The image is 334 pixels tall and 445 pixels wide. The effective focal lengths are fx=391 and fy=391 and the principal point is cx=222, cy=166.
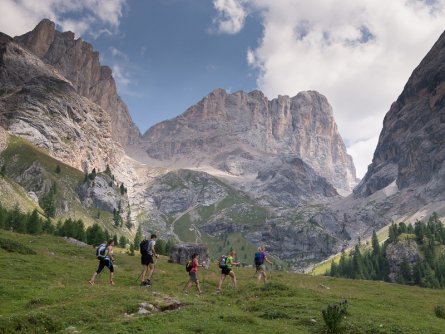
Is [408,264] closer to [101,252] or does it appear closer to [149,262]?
[149,262]

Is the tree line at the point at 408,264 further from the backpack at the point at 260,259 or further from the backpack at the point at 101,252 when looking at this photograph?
the backpack at the point at 101,252

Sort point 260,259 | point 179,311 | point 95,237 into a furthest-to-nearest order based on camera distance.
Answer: point 95,237
point 260,259
point 179,311

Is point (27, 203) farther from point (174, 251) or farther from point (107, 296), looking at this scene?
point (107, 296)

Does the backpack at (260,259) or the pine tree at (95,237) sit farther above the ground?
the pine tree at (95,237)

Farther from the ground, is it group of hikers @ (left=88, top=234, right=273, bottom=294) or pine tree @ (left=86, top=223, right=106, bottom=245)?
pine tree @ (left=86, top=223, right=106, bottom=245)

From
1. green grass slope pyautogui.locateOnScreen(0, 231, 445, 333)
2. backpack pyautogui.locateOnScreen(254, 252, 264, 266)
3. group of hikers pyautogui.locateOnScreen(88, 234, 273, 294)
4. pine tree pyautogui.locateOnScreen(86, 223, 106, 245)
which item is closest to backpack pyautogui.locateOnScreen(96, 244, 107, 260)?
group of hikers pyautogui.locateOnScreen(88, 234, 273, 294)

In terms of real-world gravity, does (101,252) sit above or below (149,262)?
above

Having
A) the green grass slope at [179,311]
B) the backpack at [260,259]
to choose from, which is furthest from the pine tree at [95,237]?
the backpack at [260,259]

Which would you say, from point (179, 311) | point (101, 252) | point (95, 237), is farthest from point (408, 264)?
point (179, 311)

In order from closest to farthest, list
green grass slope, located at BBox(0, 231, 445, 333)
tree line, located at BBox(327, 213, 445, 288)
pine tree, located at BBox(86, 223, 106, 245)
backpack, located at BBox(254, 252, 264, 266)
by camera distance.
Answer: green grass slope, located at BBox(0, 231, 445, 333)
backpack, located at BBox(254, 252, 264, 266)
pine tree, located at BBox(86, 223, 106, 245)
tree line, located at BBox(327, 213, 445, 288)

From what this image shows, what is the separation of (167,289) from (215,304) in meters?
8.79

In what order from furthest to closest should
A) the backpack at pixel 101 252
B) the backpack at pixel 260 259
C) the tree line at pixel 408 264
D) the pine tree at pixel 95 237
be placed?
1. the tree line at pixel 408 264
2. the pine tree at pixel 95 237
3. the backpack at pixel 260 259
4. the backpack at pixel 101 252

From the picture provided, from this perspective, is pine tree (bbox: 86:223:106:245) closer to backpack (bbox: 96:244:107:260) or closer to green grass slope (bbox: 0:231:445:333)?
green grass slope (bbox: 0:231:445:333)

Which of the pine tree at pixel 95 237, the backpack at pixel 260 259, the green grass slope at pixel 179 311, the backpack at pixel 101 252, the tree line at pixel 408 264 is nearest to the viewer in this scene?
the green grass slope at pixel 179 311
